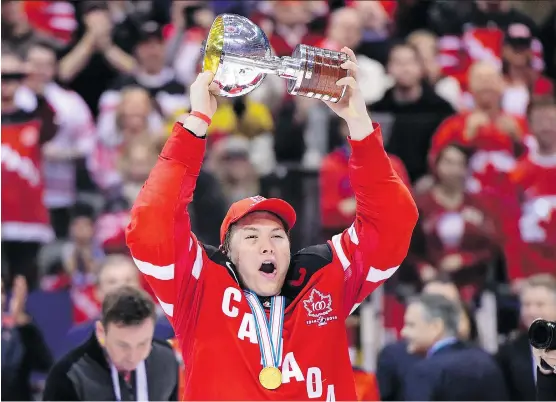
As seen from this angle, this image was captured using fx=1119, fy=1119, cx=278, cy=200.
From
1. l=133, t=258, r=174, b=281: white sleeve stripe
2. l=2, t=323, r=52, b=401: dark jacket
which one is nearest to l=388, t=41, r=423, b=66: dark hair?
l=2, t=323, r=52, b=401: dark jacket

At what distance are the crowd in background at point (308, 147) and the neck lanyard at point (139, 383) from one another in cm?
127

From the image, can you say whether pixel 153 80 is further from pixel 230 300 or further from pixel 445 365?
pixel 230 300

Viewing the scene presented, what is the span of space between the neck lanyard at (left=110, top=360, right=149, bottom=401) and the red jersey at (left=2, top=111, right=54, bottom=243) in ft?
11.8

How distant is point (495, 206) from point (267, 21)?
3116 millimetres

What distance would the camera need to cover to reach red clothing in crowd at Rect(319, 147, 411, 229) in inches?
321

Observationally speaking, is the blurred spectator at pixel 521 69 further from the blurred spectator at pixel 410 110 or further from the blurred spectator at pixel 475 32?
the blurred spectator at pixel 410 110

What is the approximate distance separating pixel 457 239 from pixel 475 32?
2.60m

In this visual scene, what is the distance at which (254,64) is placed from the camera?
3.88m

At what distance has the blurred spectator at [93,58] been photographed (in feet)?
32.8

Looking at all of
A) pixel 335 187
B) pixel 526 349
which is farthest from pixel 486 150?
pixel 526 349

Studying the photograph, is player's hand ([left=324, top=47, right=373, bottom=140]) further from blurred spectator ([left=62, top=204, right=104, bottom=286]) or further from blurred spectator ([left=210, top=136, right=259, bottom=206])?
blurred spectator ([left=62, top=204, right=104, bottom=286])

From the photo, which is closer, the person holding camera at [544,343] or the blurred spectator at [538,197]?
the person holding camera at [544,343]

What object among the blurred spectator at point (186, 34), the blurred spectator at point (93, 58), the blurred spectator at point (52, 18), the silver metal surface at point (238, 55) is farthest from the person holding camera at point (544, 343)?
the blurred spectator at point (52, 18)

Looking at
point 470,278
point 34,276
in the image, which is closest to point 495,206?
point 470,278
